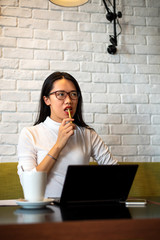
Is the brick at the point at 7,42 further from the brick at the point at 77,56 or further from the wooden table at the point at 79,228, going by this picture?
the wooden table at the point at 79,228

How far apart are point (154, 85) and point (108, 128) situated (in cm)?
48

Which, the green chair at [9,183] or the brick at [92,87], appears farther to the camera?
the brick at [92,87]

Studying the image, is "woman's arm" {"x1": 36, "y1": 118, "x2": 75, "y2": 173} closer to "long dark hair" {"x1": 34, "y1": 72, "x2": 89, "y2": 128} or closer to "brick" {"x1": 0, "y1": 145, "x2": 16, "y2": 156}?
"long dark hair" {"x1": 34, "y1": 72, "x2": 89, "y2": 128}

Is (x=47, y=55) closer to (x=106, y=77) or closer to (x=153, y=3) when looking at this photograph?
(x=106, y=77)

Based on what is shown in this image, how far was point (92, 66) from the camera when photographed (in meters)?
2.25

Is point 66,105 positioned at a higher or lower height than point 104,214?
higher

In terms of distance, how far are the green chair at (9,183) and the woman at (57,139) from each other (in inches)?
9.3

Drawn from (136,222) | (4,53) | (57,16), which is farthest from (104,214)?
(57,16)

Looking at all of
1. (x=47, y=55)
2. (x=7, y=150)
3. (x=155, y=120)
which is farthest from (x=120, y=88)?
(x=7, y=150)

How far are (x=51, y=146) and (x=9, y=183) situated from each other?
0.33 metres

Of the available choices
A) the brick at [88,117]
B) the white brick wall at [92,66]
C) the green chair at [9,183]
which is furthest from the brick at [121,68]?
the green chair at [9,183]

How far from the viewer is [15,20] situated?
7.09ft

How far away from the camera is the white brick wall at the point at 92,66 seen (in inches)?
83.1

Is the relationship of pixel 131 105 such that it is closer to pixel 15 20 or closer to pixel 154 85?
pixel 154 85
